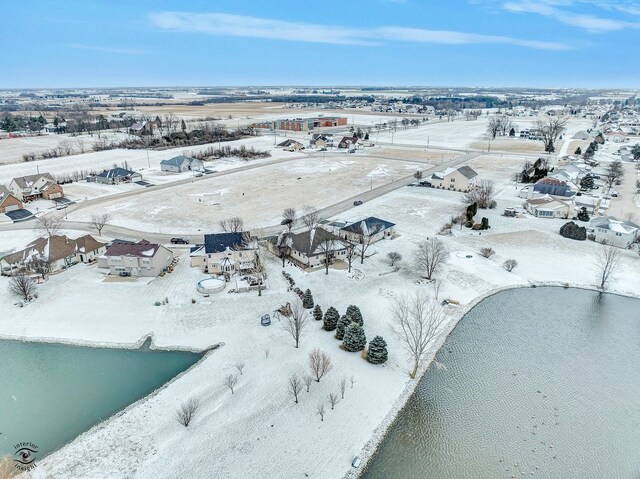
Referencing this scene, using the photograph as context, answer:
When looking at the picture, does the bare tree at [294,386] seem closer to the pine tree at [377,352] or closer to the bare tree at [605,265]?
the pine tree at [377,352]

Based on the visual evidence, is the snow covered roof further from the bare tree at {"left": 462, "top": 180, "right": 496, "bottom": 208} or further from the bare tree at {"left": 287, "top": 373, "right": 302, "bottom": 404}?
the bare tree at {"left": 287, "top": 373, "right": 302, "bottom": 404}

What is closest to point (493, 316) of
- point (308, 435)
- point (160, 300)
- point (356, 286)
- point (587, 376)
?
point (587, 376)

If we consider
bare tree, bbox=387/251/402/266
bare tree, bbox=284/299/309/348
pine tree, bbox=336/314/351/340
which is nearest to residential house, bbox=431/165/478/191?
bare tree, bbox=387/251/402/266

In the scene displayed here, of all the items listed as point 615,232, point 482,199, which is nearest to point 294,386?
point 615,232

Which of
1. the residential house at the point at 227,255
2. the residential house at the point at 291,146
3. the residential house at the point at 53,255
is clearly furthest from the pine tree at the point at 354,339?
the residential house at the point at 291,146

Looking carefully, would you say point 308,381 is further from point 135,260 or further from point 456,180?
point 456,180

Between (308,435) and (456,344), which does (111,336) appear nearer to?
(308,435)
